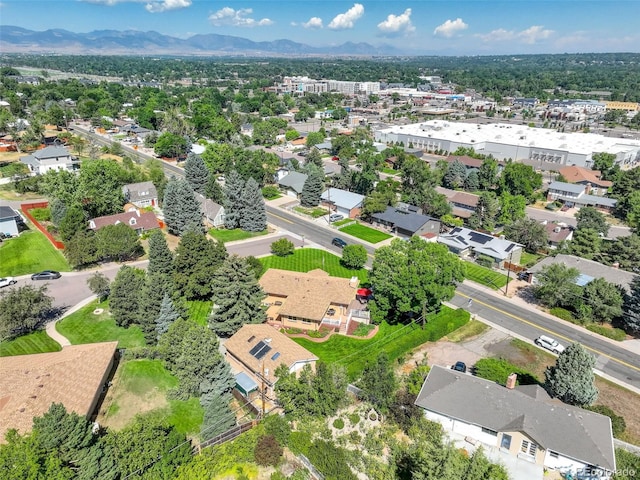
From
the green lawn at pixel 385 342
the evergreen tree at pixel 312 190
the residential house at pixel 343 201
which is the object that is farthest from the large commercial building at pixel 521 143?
the green lawn at pixel 385 342

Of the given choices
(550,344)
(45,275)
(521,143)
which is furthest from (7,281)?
(521,143)

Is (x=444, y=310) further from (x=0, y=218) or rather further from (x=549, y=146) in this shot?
(x=549, y=146)

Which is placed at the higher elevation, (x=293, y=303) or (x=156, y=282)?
(x=156, y=282)

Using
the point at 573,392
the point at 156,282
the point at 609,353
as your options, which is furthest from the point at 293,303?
the point at 609,353

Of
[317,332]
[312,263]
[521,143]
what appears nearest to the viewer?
[317,332]

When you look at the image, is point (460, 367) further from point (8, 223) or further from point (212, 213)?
point (8, 223)

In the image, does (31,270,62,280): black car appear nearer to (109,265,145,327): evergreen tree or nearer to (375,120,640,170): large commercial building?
(109,265,145,327): evergreen tree
